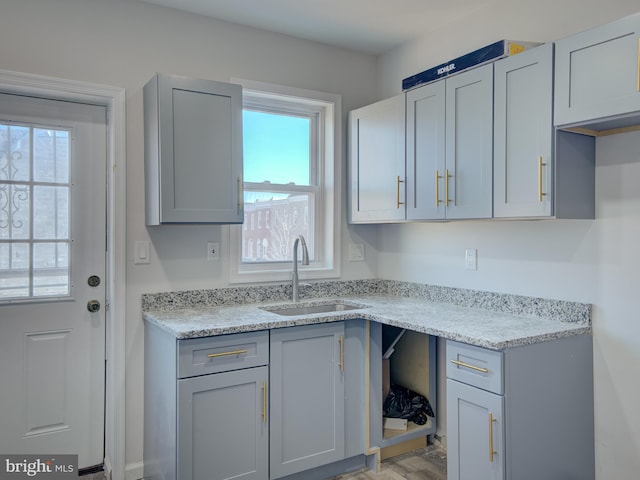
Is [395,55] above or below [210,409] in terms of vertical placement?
above

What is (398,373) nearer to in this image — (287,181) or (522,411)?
(522,411)

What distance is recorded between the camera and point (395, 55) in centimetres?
320

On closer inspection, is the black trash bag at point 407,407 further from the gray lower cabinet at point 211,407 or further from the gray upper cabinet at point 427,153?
the gray upper cabinet at point 427,153

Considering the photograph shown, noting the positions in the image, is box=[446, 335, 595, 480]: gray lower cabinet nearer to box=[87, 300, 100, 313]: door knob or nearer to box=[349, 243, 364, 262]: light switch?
box=[349, 243, 364, 262]: light switch

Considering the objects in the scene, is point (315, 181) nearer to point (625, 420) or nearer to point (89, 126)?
point (89, 126)

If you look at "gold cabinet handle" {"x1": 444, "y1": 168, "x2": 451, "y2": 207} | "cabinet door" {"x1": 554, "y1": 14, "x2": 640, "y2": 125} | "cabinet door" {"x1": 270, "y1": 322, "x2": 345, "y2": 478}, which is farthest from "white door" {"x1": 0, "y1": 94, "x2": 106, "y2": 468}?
"cabinet door" {"x1": 554, "y1": 14, "x2": 640, "y2": 125}

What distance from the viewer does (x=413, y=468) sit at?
2.64 m

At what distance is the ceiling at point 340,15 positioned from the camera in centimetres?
255

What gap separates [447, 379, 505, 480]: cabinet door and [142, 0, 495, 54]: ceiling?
1.97m

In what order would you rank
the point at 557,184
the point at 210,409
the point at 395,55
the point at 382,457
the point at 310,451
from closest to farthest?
the point at 557,184, the point at 210,409, the point at 310,451, the point at 382,457, the point at 395,55

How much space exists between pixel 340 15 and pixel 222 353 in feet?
6.39

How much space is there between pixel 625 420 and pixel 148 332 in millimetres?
2248

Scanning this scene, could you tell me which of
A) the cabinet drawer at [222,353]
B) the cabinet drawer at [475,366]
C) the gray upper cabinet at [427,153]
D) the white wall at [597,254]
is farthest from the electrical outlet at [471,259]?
the cabinet drawer at [222,353]

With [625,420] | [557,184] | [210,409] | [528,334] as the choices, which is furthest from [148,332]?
[625,420]
